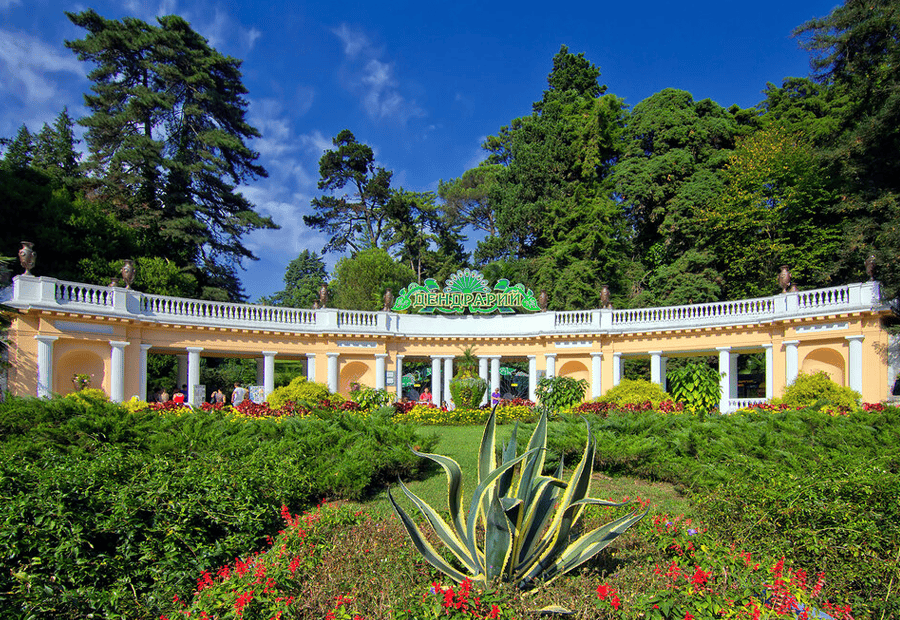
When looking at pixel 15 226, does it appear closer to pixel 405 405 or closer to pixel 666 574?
pixel 405 405

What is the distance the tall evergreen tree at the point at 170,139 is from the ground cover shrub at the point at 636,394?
20147mm

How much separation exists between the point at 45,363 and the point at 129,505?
14.2 m

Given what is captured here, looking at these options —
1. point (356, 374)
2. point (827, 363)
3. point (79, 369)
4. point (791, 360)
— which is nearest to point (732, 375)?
point (791, 360)

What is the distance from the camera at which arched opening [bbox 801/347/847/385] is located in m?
18.0

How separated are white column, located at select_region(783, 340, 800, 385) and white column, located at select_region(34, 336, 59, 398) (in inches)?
914

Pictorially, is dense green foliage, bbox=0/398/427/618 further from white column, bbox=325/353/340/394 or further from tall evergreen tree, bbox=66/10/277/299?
tall evergreen tree, bbox=66/10/277/299

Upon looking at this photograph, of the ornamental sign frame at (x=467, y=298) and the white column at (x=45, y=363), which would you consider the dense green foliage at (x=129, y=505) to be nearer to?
the white column at (x=45, y=363)

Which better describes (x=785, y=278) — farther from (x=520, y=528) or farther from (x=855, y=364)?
(x=520, y=528)

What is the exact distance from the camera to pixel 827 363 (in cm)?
1831

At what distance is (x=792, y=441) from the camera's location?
8.08 metres

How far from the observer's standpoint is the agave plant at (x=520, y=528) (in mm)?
3846

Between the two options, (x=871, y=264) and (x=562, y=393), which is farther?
(x=562, y=393)

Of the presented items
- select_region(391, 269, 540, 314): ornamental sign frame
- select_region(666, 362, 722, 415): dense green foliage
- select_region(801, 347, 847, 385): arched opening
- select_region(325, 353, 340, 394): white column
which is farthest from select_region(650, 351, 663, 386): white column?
select_region(325, 353, 340, 394): white column

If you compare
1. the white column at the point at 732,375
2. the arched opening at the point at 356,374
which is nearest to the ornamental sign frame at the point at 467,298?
the arched opening at the point at 356,374
